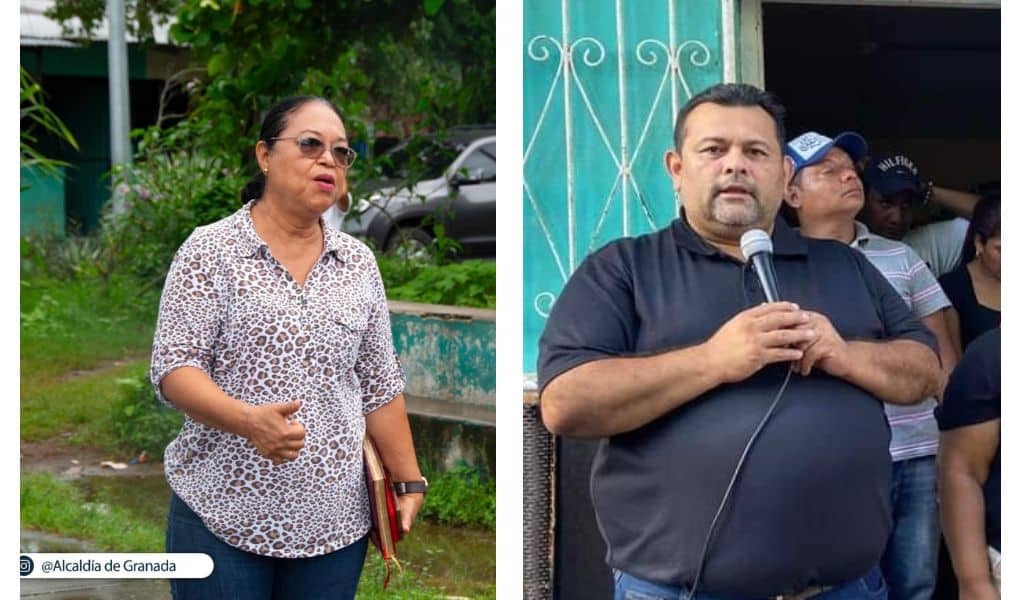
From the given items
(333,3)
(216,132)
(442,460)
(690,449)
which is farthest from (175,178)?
(690,449)

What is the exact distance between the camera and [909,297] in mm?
3529

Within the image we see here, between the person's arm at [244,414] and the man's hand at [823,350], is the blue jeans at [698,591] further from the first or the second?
the person's arm at [244,414]

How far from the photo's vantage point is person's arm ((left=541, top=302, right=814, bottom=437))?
3.27 m

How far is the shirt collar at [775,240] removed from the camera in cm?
341

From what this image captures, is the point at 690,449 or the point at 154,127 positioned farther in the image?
the point at 154,127

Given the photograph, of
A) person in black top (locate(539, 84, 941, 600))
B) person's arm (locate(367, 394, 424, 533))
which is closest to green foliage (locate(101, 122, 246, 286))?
person's arm (locate(367, 394, 424, 533))

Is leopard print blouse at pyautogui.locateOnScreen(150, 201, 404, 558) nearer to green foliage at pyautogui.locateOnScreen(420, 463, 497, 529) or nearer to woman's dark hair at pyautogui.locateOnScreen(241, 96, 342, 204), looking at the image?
woman's dark hair at pyautogui.locateOnScreen(241, 96, 342, 204)

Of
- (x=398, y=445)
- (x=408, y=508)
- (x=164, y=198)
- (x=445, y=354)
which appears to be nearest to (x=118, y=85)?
(x=164, y=198)

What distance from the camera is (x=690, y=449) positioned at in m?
3.28

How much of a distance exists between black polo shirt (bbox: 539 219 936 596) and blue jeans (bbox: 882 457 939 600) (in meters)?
0.13

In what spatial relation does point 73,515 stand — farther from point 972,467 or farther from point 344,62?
point 972,467

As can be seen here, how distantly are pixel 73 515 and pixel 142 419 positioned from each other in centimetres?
42
